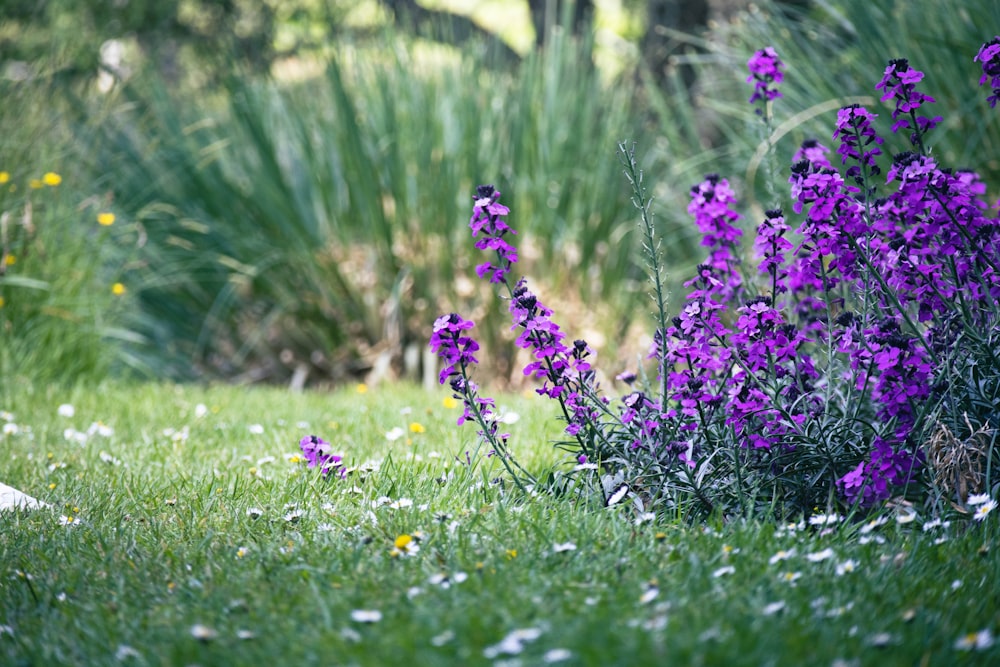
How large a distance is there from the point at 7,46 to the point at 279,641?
23.0ft

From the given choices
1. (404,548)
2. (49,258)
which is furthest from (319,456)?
(49,258)

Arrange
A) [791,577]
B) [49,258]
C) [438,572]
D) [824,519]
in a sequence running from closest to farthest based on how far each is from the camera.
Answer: [791,577] < [438,572] < [824,519] < [49,258]

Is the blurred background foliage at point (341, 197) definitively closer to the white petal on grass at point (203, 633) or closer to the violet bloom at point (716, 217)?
the violet bloom at point (716, 217)

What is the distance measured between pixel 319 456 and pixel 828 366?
1.46 meters

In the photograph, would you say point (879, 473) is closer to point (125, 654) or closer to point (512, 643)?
point (512, 643)

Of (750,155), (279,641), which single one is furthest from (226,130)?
(279,641)

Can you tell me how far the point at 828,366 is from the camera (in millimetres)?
2602

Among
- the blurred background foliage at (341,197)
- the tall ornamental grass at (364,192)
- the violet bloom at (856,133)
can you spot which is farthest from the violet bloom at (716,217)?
the tall ornamental grass at (364,192)

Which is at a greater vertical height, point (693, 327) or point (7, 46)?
point (7, 46)

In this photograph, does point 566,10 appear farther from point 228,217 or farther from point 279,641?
point 279,641

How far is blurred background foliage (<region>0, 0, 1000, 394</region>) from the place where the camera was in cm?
554

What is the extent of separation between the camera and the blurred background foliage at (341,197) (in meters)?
5.54

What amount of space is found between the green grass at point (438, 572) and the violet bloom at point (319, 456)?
0.20 ft

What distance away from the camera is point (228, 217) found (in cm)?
629
